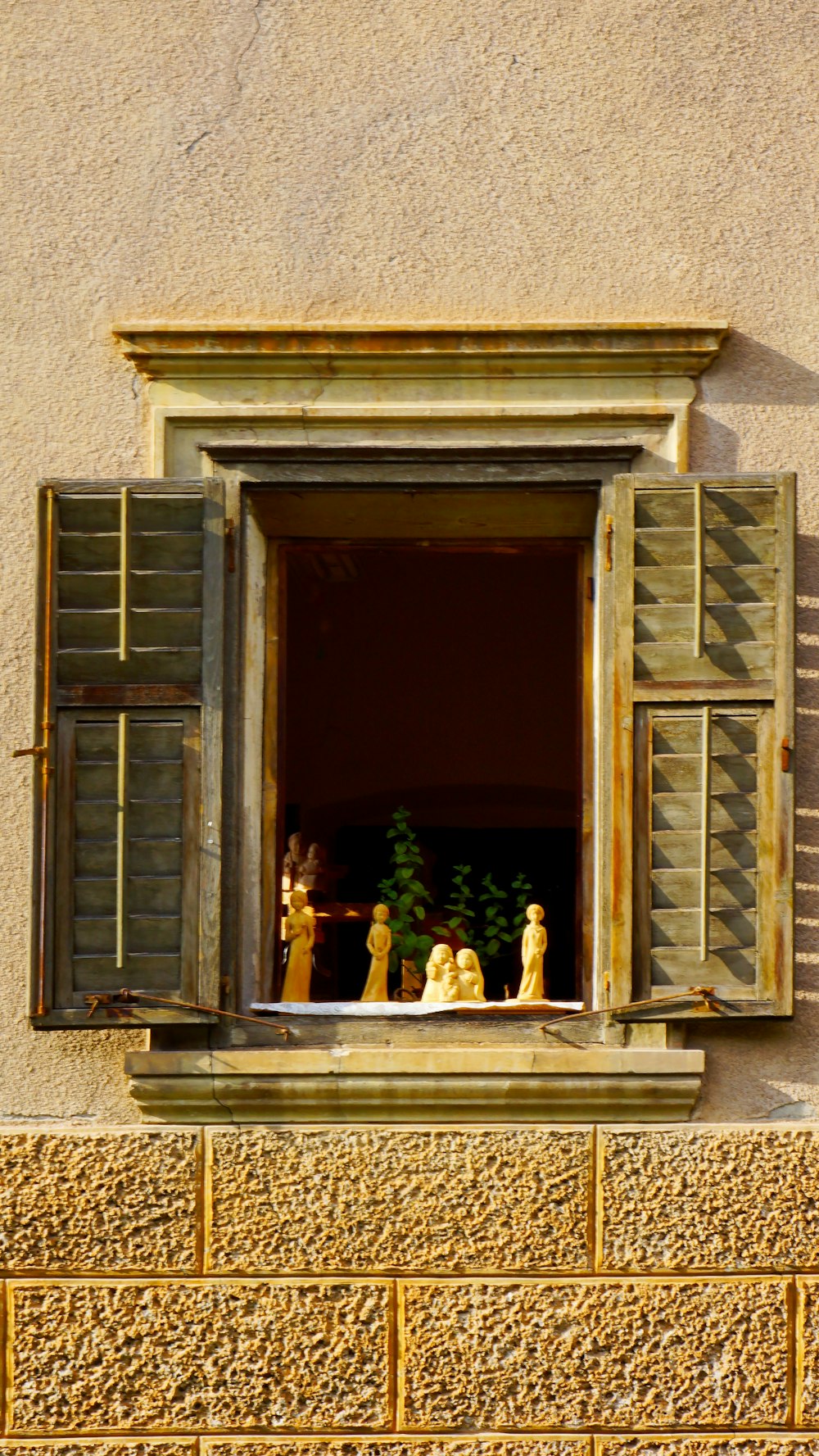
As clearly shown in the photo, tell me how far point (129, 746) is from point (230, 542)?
63 centimetres

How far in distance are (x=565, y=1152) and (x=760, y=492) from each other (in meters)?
1.85

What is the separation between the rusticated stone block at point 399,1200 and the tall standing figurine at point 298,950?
0.51 m

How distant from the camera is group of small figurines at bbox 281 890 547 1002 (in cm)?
537

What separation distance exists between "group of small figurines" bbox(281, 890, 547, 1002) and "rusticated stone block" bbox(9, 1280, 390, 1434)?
0.83m

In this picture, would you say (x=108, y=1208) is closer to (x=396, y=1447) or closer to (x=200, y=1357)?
(x=200, y=1357)

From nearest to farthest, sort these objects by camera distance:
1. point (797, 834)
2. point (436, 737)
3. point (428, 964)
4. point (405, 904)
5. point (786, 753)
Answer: point (786, 753) < point (797, 834) < point (428, 964) < point (405, 904) < point (436, 737)

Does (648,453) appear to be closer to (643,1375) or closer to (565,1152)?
(565,1152)

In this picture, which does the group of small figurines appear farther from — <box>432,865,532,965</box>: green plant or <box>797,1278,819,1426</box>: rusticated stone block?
<box>797,1278,819,1426</box>: rusticated stone block

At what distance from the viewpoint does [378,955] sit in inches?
218

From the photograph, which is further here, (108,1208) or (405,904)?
(405,904)

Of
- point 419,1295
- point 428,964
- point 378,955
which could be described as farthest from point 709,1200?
point 378,955

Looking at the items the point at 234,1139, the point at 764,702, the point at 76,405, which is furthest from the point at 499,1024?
the point at 76,405

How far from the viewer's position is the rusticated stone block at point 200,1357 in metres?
5.00

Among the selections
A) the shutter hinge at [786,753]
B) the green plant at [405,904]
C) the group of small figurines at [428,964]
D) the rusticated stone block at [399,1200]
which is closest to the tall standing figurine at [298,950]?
the group of small figurines at [428,964]
